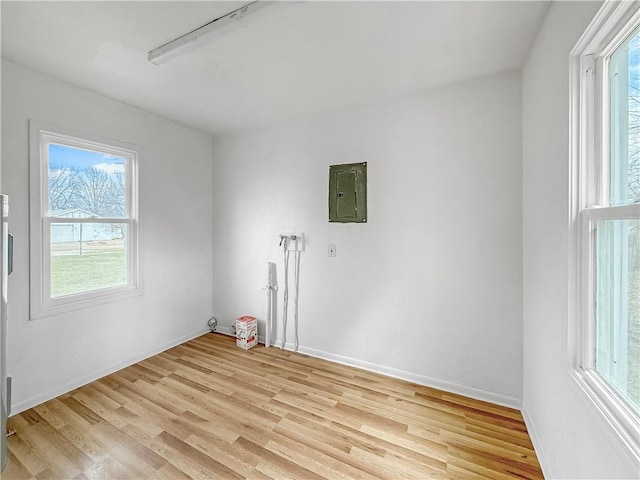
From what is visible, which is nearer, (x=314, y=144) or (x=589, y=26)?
(x=589, y=26)

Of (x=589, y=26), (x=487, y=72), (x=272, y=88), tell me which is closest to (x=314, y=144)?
(x=272, y=88)

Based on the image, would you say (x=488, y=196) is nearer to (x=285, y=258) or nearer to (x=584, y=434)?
(x=584, y=434)

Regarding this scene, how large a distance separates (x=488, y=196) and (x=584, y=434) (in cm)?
158

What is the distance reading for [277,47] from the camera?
185 cm

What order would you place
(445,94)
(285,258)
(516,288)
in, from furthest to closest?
(285,258) → (445,94) → (516,288)

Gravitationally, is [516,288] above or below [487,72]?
below

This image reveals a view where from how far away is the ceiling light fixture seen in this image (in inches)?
59.2

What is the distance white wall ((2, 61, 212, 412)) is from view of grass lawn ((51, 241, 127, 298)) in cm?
20

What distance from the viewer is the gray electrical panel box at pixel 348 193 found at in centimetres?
271

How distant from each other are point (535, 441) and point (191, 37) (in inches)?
128

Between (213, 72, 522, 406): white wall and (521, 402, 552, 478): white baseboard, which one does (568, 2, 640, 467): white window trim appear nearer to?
(521, 402, 552, 478): white baseboard

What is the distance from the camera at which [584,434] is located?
1077mm

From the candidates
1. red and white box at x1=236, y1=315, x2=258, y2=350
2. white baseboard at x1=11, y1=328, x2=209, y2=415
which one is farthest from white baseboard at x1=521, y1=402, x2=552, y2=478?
white baseboard at x1=11, y1=328, x2=209, y2=415

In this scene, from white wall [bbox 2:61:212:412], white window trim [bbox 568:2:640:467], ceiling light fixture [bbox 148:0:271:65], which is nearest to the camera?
white window trim [bbox 568:2:640:467]
